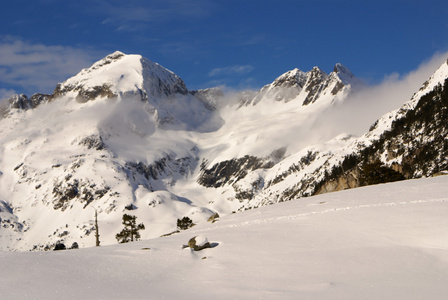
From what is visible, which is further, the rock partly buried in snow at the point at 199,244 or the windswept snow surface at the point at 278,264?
the rock partly buried in snow at the point at 199,244

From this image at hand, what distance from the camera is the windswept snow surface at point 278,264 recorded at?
23.1 m

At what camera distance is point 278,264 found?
2761cm

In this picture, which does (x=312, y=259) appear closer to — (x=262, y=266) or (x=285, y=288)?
(x=262, y=266)

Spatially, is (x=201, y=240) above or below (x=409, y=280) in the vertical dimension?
above

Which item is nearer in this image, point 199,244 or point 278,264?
point 278,264

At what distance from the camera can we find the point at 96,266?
27094mm

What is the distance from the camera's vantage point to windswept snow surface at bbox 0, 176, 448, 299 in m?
23.1

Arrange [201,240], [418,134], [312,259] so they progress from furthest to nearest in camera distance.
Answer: [418,134], [201,240], [312,259]

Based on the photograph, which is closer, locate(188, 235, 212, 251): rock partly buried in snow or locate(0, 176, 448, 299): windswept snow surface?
locate(0, 176, 448, 299): windswept snow surface

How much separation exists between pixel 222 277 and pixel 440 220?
1526cm

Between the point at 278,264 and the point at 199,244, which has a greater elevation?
the point at 199,244

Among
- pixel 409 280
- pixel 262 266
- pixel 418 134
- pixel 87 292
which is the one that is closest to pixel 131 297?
pixel 87 292

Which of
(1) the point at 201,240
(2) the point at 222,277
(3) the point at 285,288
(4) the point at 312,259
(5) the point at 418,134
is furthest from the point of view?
(5) the point at 418,134

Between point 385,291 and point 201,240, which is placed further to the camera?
point 201,240
